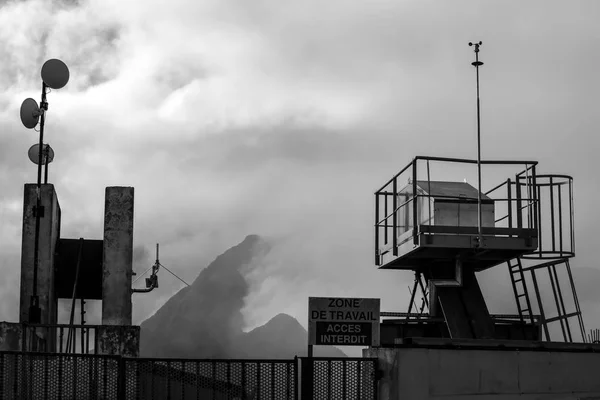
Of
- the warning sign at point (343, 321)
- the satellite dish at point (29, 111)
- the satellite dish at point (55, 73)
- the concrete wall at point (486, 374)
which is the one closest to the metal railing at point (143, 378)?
the warning sign at point (343, 321)

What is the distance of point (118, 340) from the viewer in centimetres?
1992

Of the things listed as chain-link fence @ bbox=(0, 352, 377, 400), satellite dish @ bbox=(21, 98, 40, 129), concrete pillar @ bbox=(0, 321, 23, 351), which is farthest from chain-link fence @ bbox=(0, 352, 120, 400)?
satellite dish @ bbox=(21, 98, 40, 129)

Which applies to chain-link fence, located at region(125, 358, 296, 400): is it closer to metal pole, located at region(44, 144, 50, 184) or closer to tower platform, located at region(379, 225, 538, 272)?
tower platform, located at region(379, 225, 538, 272)

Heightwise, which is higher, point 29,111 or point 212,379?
point 29,111

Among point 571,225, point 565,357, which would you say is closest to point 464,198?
point 571,225

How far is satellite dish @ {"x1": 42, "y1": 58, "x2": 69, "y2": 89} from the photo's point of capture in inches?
832

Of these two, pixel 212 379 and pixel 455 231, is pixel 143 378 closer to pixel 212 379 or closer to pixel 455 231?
pixel 212 379

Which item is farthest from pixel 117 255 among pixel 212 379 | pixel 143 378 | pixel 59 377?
pixel 212 379

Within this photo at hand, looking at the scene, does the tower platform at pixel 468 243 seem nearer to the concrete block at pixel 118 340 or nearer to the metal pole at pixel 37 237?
the concrete block at pixel 118 340

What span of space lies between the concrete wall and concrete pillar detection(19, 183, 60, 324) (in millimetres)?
9591

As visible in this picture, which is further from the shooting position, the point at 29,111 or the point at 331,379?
the point at 29,111

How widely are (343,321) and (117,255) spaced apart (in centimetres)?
886

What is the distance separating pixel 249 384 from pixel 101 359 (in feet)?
7.66

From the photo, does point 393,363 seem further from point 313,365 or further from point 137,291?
point 137,291
